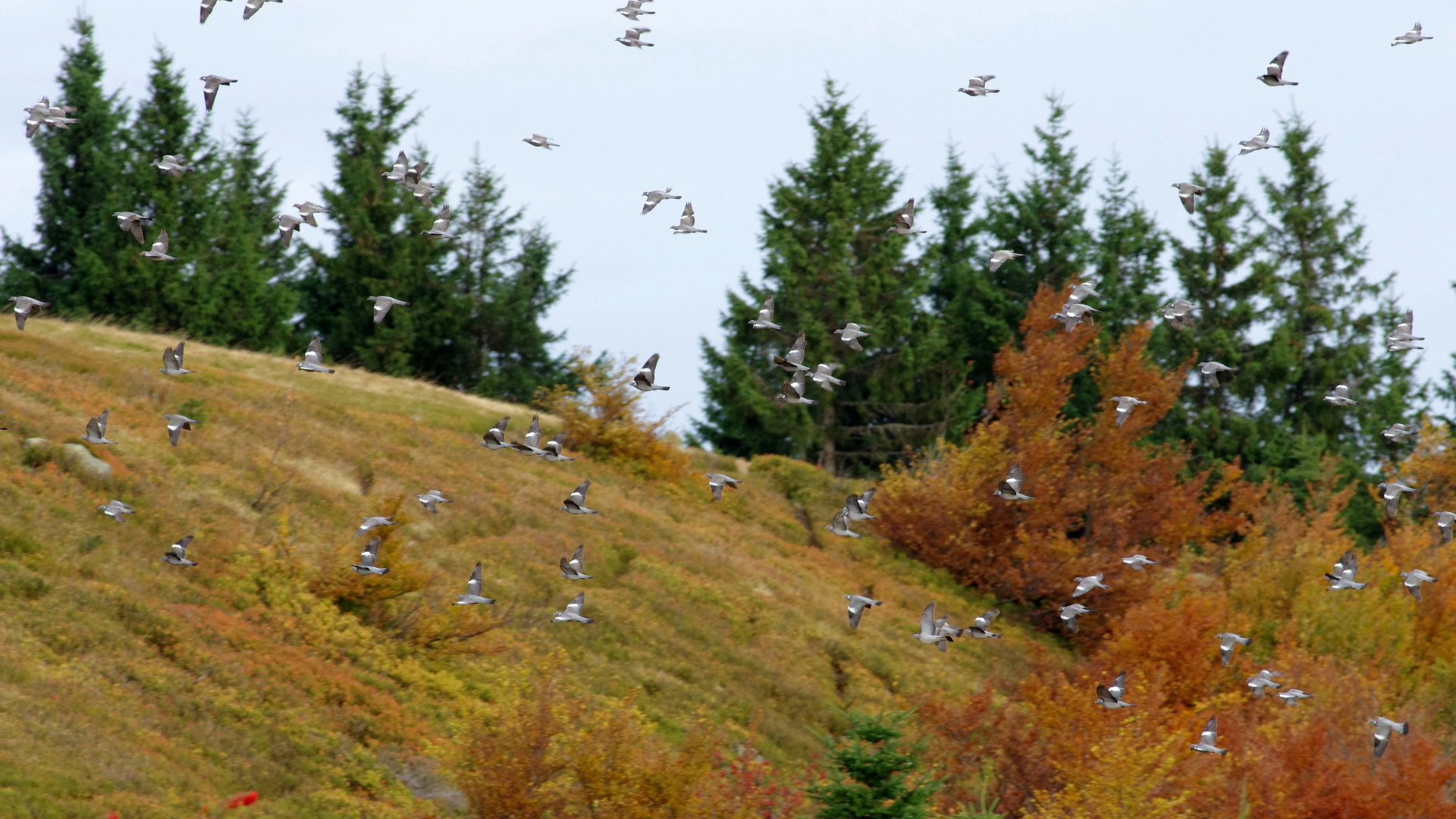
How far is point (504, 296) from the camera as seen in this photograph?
64312mm

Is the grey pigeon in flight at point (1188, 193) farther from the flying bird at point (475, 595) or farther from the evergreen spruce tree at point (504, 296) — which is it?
the evergreen spruce tree at point (504, 296)

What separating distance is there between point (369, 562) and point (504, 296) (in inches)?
1565

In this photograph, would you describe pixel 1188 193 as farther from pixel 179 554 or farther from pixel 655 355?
pixel 179 554

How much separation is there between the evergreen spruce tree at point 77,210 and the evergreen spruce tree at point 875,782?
42106mm

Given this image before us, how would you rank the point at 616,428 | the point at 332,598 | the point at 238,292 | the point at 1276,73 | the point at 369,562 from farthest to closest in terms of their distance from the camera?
the point at 238,292 → the point at 616,428 → the point at 332,598 → the point at 369,562 → the point at 1276,73

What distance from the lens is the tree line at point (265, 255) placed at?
54.5m

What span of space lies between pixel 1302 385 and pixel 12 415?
48902mm

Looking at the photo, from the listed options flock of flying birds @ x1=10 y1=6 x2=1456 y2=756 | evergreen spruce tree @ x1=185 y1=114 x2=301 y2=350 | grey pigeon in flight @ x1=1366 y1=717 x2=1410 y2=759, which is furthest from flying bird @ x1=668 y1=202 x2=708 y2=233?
evergreen spruce tree @ x1=185 y1=114 x2=301 y2=350

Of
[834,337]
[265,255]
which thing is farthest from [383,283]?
[834,337]

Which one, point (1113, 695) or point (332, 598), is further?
point (332, 598)

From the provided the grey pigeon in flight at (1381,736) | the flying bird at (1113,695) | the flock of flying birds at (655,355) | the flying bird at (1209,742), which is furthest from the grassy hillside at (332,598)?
the grey pigeon in flight at (1381,736)

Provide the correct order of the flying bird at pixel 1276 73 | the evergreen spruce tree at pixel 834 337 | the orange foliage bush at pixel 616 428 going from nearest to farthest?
the flying bird at pixel 1276 73 < the orange foliage bush at pixel 616 428 < the evergreen spruce tree at pixel 834 337

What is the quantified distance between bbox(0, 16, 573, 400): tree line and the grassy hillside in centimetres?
917

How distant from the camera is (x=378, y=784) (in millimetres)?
21875
